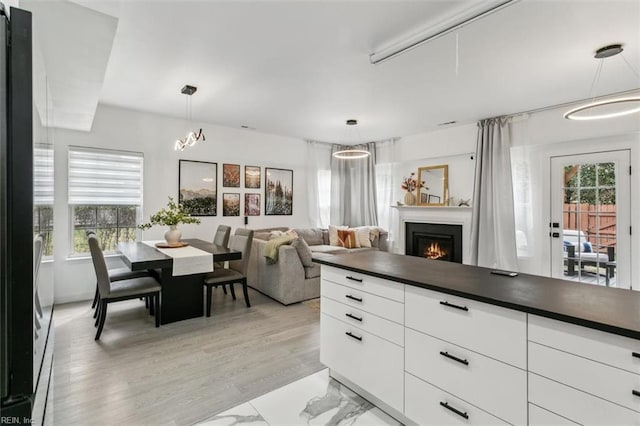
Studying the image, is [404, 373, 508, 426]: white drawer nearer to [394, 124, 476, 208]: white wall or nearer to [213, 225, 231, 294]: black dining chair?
[213, 225, 231, 294]: black dining chair

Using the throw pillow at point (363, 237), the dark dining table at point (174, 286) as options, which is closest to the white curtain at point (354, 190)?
the throw pillow at point (363, 237)

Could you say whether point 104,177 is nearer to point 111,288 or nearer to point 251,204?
point 111,288

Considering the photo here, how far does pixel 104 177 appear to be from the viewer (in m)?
4.46

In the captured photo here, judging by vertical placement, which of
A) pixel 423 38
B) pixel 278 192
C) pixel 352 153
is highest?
pixel 423 38

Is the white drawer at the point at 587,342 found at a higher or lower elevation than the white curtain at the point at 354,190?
lower

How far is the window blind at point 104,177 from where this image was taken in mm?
4246

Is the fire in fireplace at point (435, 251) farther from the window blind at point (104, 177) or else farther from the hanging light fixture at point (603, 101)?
the window blind at point (104, 177)

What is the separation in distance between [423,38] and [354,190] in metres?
4.76

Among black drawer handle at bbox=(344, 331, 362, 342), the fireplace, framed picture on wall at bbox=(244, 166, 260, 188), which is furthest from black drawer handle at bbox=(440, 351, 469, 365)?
framed picture on wall at bbox=(244, 166, 260, 188)

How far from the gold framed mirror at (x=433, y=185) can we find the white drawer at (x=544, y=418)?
4793 mm

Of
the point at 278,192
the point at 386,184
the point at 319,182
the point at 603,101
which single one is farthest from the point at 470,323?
the point at 319,182

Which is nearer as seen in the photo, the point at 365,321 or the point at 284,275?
the point at 365,321

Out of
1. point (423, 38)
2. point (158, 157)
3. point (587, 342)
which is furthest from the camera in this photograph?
point (158, 157)

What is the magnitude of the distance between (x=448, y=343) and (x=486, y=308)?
0.96ft
